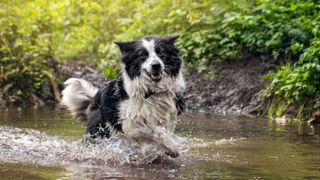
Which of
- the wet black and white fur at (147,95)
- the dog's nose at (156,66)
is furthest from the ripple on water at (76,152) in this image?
the dog's nose at (156,66)

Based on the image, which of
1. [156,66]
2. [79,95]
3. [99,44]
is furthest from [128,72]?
[99,44]

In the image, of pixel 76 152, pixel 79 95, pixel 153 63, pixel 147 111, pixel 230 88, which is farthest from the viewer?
pixel 230 88

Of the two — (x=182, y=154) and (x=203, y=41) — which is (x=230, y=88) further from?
(x=182, y=154)

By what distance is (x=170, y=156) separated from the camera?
636 cm

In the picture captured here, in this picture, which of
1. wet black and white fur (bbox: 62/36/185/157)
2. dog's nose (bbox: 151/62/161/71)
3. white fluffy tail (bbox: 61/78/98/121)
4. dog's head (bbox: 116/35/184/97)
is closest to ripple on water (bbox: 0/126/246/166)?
wet black and white fur (bbox: 62/36/185/157)

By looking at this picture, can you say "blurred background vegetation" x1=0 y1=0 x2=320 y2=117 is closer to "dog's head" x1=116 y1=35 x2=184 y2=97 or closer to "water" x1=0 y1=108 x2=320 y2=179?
"water" x1=0 y1=108 x2=320 y2=179

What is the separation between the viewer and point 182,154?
659 cm

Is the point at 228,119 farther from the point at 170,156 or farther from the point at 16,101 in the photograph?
the point at 16,101

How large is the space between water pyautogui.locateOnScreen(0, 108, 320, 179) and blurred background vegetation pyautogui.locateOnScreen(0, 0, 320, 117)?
1.11m

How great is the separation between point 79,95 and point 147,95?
1372 millimetres

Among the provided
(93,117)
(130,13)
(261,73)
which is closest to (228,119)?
(261,73)

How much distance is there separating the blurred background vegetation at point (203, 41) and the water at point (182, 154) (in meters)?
1.11

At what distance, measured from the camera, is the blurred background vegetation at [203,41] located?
10.1 meters

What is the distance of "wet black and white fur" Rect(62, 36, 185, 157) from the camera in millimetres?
6363
